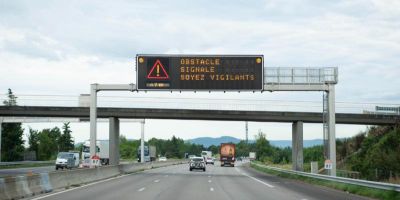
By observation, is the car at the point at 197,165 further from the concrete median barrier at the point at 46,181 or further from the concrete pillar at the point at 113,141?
the concrete median barrier at the point at 46,181

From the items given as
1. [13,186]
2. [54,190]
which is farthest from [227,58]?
[13,186]

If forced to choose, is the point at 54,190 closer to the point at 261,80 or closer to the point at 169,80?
the point at 169,80

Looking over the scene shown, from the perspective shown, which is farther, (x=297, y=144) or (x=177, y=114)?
(x=297, y=144)

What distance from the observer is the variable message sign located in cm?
4019

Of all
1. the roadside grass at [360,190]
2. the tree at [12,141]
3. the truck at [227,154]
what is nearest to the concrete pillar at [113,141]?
the roadside grass at [360,190]

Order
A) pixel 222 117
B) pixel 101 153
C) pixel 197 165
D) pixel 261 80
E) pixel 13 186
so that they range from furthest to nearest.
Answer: pixel 101 153 < pixel 197 165 < pixel 222 117 < pixel 261 80 < pixel 13 186

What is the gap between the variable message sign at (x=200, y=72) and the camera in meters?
40.2

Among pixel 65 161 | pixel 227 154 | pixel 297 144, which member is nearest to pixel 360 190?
pixel 297 144

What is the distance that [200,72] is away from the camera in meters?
40.4

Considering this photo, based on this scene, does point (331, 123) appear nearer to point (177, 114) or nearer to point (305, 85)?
point (305, 85)

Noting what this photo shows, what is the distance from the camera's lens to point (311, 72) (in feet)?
139

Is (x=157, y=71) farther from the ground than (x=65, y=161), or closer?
farther from the ground

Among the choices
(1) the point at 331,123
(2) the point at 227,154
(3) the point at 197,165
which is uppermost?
(1) the point at 331,123

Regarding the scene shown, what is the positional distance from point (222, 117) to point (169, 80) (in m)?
14.1
